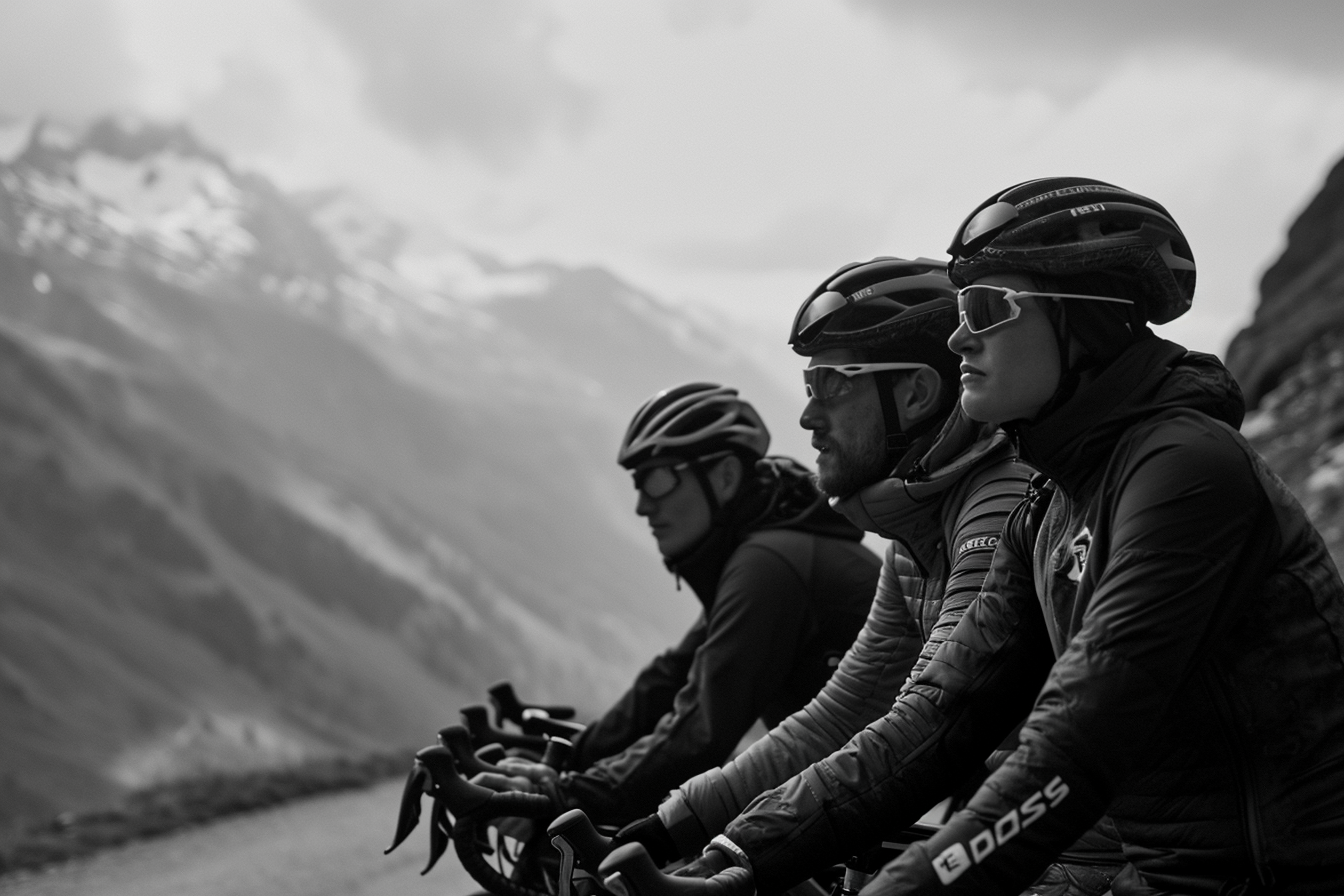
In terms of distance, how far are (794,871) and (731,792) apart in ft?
3.03

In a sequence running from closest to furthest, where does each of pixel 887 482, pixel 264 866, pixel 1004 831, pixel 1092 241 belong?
pixel 1004 831 < pixel 1092 241 < pixel 887 482 < pixel 264 866

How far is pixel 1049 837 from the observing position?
2.60 meters

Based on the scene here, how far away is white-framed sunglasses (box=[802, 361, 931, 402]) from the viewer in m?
4.68

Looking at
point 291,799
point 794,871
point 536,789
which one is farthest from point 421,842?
point 794,871

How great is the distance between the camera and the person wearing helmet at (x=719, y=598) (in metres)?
5.30

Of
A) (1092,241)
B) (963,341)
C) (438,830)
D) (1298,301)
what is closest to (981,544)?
(963,341)

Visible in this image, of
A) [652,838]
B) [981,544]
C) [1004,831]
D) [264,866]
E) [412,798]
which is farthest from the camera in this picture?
[264,866]

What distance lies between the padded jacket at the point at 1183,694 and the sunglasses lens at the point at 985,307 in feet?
1.18

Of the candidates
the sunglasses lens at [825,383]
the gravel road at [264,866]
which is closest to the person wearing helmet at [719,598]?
the sunglasses lens at [825,383]

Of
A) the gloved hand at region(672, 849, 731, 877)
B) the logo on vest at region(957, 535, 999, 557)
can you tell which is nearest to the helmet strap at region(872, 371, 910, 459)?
the logo on vest at region(957, 535, 999, 557)

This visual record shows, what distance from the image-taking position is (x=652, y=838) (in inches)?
140

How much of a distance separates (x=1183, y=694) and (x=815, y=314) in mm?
2205

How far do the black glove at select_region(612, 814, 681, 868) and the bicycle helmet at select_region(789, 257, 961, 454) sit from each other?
5.23ft

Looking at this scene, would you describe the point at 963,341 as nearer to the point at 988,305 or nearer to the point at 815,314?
the point at 988,305
